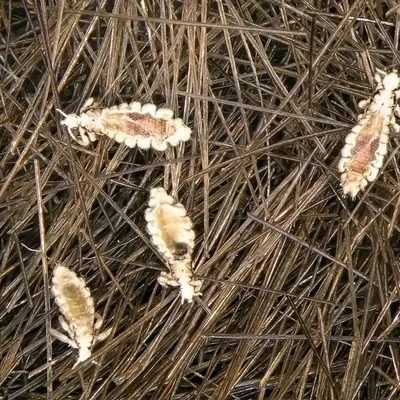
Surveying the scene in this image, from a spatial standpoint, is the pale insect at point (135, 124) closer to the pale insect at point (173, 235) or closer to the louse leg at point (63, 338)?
the pale insect at point (173, 235)

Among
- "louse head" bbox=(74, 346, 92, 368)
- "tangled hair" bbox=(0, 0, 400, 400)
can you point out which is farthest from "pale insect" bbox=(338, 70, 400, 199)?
"louse head" bbox=(74, 346, 92, 368)

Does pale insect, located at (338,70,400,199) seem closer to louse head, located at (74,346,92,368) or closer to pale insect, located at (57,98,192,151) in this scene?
pale insect, located at (57,98,192,151)

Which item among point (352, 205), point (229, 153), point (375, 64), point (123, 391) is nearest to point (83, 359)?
point (123, 391)

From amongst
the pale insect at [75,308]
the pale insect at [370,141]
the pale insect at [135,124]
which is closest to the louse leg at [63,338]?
the pale insect at [75,308]

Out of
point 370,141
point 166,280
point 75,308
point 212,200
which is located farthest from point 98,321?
point 370,141

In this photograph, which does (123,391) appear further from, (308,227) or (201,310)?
(308,227)
